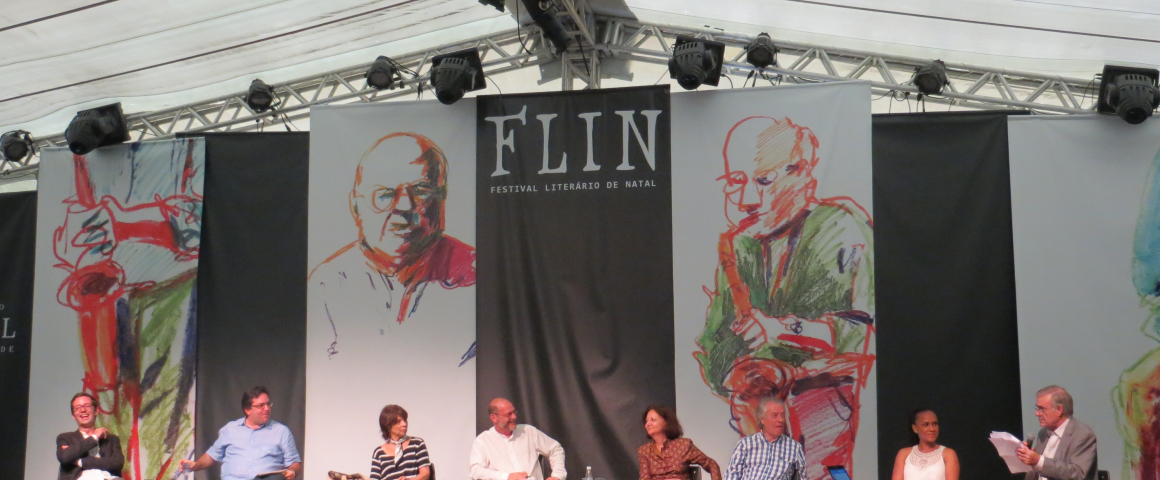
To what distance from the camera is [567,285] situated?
20.5 ft

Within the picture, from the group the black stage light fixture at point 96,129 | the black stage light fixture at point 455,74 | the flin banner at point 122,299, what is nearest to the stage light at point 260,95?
the flin banner at point 122,299

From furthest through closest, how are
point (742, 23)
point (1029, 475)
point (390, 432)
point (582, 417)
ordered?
point (742, 23)
point (582, 417)
point (390, 432)
point (1029, 475)

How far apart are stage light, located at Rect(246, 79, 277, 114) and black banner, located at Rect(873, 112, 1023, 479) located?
13.5 ft

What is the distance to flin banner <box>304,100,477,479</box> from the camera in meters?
6.25

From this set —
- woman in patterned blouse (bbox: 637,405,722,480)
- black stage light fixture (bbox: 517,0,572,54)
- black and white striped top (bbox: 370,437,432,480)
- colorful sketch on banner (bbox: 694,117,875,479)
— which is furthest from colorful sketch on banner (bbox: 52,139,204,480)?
colorful sketch on banner (bbox: 694,117,875,479)

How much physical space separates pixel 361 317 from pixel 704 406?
87.6 inches

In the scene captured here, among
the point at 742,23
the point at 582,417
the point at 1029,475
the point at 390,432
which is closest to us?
the point at 1029,475

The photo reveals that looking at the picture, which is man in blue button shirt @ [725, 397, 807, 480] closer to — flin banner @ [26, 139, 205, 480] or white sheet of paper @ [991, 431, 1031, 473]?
white sheet of paper @ [991, 431, 1031, 473]

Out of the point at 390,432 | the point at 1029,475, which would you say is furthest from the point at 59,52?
the point at 1029,475

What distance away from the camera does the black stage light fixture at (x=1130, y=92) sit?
571cm

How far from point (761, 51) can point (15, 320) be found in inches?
220

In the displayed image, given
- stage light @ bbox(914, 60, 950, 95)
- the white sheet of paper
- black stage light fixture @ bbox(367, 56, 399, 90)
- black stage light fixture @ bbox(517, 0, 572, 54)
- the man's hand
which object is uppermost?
black stage light fixture @ bbox(517, 0, 572, 54)

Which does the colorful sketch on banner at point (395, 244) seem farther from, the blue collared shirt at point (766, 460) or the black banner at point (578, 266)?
the blue collared shirt at point (766, 460)

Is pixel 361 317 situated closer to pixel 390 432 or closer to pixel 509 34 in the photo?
pixel 390 432
